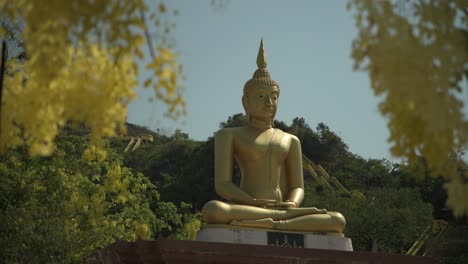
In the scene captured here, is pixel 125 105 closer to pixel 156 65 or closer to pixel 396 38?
pixel 156 65

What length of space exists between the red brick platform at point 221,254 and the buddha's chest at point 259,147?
7.65 feet

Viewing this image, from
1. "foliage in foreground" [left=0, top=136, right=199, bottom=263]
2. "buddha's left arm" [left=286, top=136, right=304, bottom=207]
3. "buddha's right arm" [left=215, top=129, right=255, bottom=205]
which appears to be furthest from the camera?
"foliage in foreground" [left=0, top=136, right=199, bottom=263]

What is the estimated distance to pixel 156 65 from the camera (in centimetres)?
493

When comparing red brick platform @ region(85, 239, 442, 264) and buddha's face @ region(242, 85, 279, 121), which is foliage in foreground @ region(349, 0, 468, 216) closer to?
red brick platform @ region(85, 239, 442, 264)

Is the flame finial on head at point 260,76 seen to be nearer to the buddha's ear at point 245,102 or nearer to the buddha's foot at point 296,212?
the buddha's ear at point 245,102

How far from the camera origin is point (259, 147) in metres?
13.5

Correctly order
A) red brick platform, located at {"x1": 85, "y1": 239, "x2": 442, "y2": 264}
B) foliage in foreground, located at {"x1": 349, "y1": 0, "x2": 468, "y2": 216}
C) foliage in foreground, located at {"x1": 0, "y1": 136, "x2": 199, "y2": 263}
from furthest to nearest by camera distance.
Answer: foliage in foreground, located at {"x1": 0, "y1": 136, "x2": 199, "y2": 263}, red brick platform, located at {"x1": 85, "y1": 239, "x2": 442, "y2": 264}, foliage in foreground, located at {"x1": 349, "y1": 0, "x2": 468, "y2": 216}

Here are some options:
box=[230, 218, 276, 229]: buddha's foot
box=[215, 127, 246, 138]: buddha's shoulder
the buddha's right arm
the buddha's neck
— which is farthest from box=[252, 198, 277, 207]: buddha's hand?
the buddha's neck

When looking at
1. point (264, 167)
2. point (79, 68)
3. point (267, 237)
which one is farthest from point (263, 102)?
point (79, 68)

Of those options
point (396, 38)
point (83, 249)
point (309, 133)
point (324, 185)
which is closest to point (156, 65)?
point (396, 38)


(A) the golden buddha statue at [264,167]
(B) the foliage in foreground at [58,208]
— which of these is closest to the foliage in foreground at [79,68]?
(A) the golden buddha statue at [264,167]

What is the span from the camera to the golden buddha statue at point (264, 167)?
12.6 m

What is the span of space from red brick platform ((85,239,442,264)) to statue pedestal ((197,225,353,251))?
0.50 m

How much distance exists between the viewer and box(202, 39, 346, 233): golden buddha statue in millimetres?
12617
